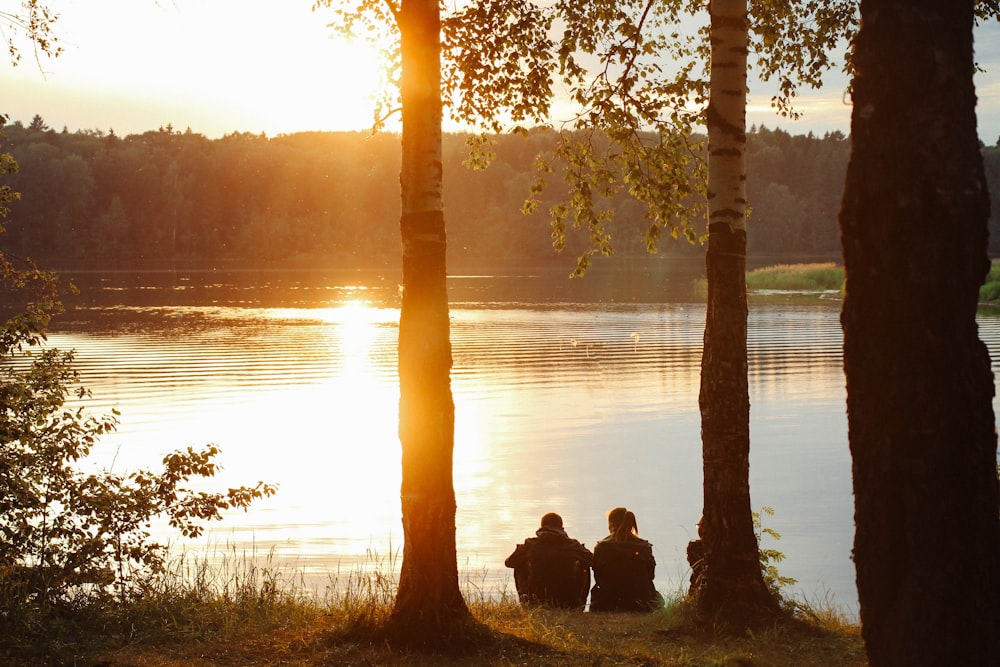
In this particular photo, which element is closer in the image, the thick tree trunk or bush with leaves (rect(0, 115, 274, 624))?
the thick tree trunk

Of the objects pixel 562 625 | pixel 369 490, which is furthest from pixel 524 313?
pixel 562 625

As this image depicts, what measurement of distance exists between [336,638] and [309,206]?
184m

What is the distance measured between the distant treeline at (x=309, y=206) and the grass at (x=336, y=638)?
15298 cm

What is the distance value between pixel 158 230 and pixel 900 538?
17538 cm

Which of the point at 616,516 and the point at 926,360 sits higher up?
the point at 926,360

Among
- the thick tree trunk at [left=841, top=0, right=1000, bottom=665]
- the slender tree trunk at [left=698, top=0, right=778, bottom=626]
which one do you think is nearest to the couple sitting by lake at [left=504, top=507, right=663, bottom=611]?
the slender tree trunk at [left=698, top=0, right=778, bottom=626]

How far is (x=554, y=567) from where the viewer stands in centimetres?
997

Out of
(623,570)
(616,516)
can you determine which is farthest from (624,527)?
(623,570)

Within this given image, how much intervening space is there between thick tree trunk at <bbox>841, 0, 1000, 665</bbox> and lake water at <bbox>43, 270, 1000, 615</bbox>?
7.95 meters

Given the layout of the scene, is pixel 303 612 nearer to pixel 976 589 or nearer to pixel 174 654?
pixel 174 654

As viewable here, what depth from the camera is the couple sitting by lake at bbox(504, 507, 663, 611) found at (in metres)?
9.96

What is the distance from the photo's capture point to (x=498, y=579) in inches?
503

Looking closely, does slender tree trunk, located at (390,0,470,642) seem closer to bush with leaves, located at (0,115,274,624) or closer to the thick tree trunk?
bush with leaves, located at (0,115,274,624)

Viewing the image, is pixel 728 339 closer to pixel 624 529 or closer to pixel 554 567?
pixel 624 529
